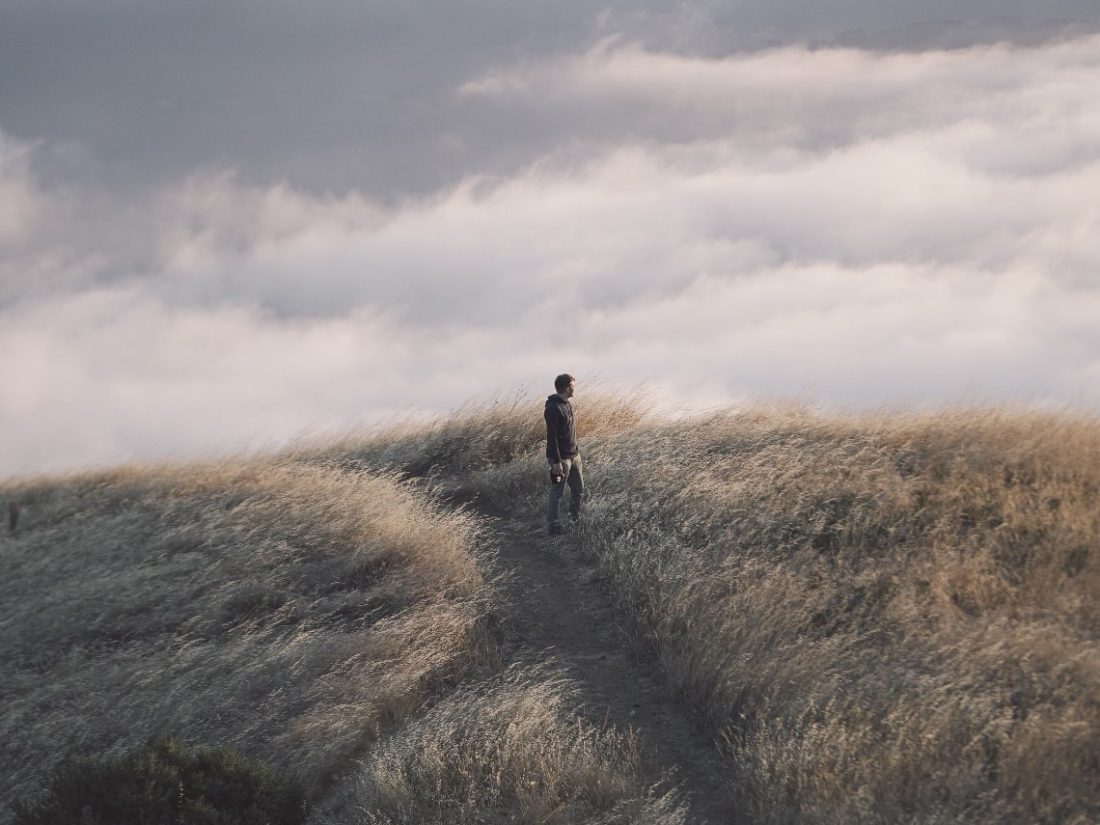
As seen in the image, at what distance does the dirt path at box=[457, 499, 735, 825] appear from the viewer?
27.9 ft

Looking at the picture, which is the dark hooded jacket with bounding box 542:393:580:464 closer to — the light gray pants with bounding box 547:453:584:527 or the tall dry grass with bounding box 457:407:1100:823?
the light gray pants with bounding box 547:453:584:527

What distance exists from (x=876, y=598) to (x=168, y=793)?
24.7 feet

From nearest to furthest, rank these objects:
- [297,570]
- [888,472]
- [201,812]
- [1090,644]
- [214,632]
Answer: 1. [201,812]
2. [1090,644]
3. [214,632]
4. [297,570]
5. [888,472]

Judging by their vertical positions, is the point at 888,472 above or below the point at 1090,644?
above

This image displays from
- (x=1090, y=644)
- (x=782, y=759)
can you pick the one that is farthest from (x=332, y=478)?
(x=1090, y=644)

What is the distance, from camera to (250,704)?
991 centimetres

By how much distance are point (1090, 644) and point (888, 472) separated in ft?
15.2

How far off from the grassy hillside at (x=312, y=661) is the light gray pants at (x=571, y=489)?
3.93 ft

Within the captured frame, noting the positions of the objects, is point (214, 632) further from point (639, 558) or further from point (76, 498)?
point (76, 498)

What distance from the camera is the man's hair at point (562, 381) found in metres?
14.5

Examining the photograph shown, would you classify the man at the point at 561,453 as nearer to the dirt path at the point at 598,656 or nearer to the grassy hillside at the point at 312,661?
the dirt path at the point at 598,656

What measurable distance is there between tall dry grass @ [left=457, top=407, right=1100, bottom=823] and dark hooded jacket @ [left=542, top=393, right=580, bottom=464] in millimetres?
1035

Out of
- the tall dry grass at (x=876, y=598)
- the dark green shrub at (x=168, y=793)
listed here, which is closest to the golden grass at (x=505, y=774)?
the dark green shrub at (x=168, y=793)

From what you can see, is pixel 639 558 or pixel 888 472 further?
pixel 888 472
